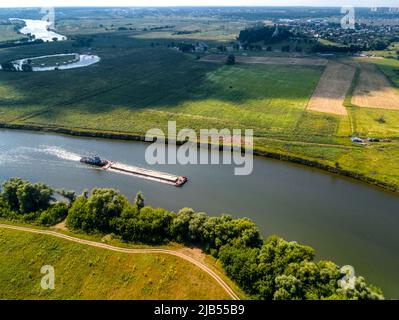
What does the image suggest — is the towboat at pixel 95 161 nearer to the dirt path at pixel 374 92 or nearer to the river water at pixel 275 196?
the river water at pixel 275 196

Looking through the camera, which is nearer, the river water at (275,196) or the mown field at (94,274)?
the mown field at (94,274)

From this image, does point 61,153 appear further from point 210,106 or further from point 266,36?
point 266,36

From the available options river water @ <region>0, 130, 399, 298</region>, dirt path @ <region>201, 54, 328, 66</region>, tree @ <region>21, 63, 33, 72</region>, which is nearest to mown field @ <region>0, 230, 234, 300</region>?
river water @ <region>0, 130, 399, 298</region>

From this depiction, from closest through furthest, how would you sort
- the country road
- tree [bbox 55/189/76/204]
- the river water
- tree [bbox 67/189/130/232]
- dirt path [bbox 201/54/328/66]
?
the country road
the river water
tree [bbox 67/189/130/232]
tree [bbox 55/189/76/204]
dirt path [bbox 201/54/328/66]

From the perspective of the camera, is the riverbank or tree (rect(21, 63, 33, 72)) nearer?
the riverbank

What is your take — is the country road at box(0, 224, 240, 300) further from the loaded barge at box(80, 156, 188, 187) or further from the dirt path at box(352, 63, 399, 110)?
the dirt path at box(352, 63, 399, 110)

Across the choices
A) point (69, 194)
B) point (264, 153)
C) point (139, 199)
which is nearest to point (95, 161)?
point (69, 194)

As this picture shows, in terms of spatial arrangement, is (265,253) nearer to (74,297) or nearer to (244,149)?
(74,297)

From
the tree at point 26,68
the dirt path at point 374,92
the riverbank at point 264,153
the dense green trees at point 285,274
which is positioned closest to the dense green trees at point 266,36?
the dirt path at point 374,92
